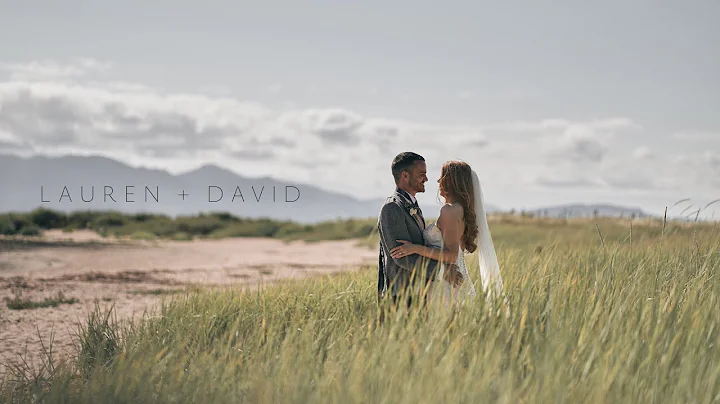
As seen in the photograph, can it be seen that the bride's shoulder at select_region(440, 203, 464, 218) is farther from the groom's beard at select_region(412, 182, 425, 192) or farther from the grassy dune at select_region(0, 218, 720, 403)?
the grassy dune at select_region(0, 218, 720, 403)

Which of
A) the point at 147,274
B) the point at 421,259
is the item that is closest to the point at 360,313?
the point at 421,259

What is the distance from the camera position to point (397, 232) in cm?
520

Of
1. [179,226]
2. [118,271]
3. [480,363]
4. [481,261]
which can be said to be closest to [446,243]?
[481,261]

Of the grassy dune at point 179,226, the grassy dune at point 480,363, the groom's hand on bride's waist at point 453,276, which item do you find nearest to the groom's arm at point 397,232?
the groom's hand on bride's waist at point 453,276

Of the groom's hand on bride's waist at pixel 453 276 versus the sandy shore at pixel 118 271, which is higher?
the groom's hand on bride's waist at pixel 453 276

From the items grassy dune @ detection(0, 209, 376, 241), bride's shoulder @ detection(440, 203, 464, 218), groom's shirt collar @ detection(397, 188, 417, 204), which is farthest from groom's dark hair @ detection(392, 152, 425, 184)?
grassy dune @ detection(0, 209, 376, 241)

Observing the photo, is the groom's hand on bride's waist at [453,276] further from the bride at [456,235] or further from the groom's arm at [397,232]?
the groom's arm at [397,232]

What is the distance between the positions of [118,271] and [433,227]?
1382cm

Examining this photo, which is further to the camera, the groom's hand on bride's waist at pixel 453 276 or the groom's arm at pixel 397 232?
the groom's hand on bride's waist at pixel 453 276

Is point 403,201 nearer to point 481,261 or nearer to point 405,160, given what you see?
point 405,160

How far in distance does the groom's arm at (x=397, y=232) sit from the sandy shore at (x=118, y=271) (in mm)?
2948

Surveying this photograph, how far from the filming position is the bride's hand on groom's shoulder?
16.8ft

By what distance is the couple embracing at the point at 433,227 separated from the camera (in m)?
5.11

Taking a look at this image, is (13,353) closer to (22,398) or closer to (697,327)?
(22,398)
